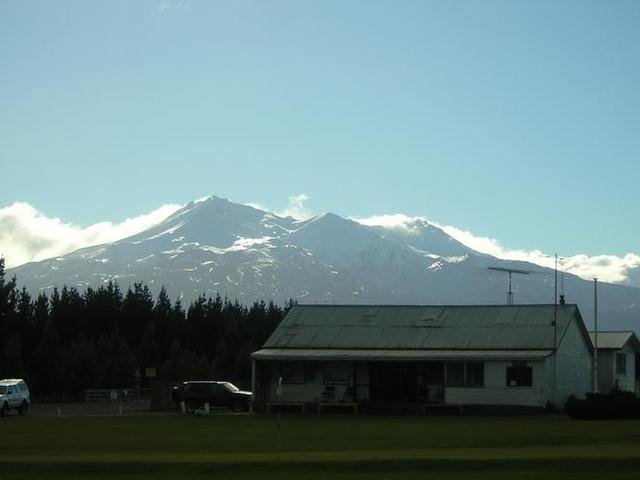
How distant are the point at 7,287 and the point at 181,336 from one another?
35819 millimetres

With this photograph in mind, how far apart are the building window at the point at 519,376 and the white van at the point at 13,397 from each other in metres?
22.5

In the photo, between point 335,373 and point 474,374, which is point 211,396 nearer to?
point 335,373

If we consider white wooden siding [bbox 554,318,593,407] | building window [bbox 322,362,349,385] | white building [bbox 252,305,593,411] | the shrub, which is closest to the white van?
white building [bbox 252,305,593,411]

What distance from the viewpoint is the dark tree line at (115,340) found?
7931 cm

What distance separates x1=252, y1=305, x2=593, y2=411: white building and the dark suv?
1.03 meters

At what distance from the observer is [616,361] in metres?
57.3

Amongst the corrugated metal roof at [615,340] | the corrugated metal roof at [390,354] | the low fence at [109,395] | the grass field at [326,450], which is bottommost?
the low fence at [109,395]

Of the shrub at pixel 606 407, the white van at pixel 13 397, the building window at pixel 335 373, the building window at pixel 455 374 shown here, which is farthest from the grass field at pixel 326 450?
the building window at pixel 335 373

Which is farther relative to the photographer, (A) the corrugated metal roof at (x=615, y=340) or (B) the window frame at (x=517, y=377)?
(A) the corrugated metal roof at (x=615, y=340)

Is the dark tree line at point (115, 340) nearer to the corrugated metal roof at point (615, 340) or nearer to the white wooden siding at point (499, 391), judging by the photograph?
the white wooden siding at point (499, 391)

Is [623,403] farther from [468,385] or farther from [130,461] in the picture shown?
[130,461]

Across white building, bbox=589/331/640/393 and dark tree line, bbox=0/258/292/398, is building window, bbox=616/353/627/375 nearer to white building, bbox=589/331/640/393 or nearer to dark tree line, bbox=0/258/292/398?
white building, bbox=589/331/640/393

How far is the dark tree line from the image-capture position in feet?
260

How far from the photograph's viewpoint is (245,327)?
108312 millimetres
